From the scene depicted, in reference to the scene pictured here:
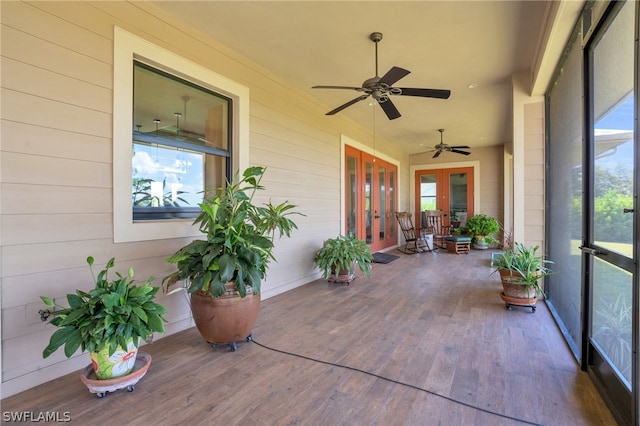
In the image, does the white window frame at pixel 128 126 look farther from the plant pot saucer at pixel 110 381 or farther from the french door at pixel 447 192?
the french door at pixel 447 192

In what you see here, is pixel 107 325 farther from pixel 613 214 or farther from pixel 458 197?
pixel 458 197

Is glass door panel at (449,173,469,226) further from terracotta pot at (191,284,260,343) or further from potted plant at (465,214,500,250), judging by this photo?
terracotta pot at (191,284,260,343)

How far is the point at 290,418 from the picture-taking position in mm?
1604

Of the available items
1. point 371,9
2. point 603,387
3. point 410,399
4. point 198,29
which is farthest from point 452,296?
point 198,29

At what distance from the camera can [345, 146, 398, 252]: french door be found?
5855 mm

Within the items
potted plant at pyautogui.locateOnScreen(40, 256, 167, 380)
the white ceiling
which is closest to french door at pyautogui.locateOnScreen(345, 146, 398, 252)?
the white ceiling

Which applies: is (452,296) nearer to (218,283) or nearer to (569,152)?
(569,152)

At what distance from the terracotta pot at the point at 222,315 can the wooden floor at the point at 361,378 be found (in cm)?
14

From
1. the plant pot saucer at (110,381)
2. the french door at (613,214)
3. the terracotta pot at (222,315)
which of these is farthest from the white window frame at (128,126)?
the french door at (613,214)

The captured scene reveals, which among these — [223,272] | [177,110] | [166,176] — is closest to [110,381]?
[223,272]

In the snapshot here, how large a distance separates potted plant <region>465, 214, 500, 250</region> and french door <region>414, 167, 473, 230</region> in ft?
3.42

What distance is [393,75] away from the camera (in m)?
2.71

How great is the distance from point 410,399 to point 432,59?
132 inches

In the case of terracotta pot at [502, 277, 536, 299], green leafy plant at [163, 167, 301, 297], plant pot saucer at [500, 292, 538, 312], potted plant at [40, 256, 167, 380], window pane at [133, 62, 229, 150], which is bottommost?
plant pot saucer at [500, 292, 538, 312]
